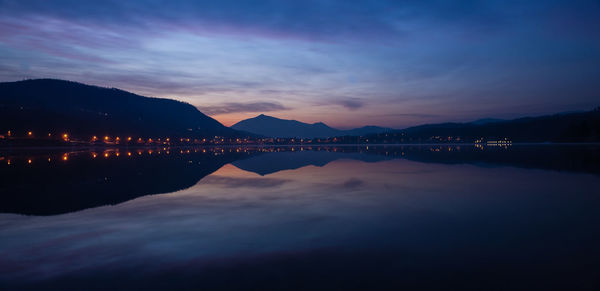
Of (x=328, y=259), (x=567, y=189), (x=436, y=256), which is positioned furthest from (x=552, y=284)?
(x=567, y=189)

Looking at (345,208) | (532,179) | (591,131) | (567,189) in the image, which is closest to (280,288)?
(345,208)

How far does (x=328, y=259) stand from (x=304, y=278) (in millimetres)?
974

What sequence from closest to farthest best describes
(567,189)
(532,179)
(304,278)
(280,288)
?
(280,288) → (304,278) → (567,189) → (532,179)

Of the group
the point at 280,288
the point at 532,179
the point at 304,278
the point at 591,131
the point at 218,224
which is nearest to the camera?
the point at 280,288

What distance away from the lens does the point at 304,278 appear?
211 inches

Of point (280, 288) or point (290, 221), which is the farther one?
point (290, 221)

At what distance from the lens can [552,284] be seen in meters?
5.05

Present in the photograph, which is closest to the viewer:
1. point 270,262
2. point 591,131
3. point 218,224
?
point 270,262

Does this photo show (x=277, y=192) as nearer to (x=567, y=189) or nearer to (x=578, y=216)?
(x=578, y=216)

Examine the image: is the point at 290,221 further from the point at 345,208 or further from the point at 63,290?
the point at 63,290

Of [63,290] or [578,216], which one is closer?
[63,290]

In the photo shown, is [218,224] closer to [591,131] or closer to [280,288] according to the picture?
[280,288]

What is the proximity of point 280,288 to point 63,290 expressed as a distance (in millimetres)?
3475

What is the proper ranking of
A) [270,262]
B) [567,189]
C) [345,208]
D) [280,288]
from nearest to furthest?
[280,288]
[270,262]
[345,208]
[567,189]
